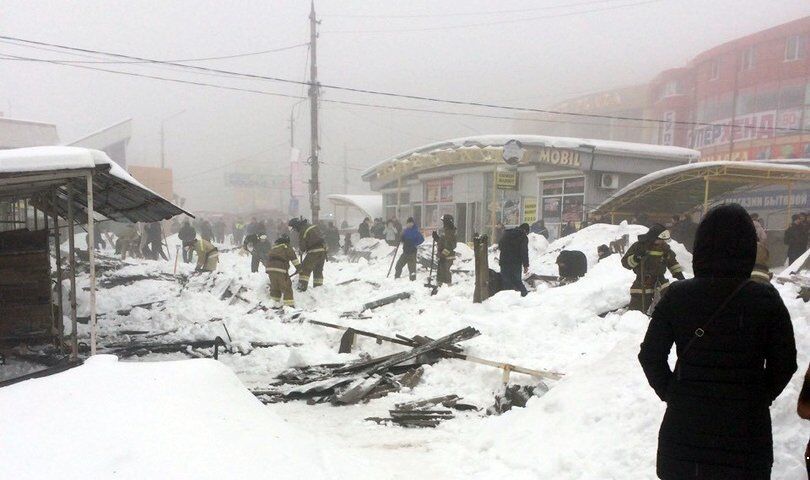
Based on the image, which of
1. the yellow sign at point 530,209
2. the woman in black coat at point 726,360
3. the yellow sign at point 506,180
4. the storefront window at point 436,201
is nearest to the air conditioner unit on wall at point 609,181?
the yellow sign at point 530,209

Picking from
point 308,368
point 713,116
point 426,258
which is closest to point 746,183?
point 426,258

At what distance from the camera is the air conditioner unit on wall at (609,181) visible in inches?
834

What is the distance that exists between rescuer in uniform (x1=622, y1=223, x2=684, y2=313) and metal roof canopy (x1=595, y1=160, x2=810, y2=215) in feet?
30.0

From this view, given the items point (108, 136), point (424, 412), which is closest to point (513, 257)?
point (424, 412)

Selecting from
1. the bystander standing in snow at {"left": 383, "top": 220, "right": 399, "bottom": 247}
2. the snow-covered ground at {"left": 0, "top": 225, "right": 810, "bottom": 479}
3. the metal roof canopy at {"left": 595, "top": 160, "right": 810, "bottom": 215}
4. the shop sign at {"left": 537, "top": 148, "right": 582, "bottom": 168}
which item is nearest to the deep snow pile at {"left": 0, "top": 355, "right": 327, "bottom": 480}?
the snow-covered ground at {"left": 0, "top": 225, "right": 810, "bottom": 479}

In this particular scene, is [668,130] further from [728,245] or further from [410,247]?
[728,245]

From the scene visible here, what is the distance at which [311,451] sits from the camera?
384cm

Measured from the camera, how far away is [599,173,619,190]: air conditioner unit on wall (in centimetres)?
2117

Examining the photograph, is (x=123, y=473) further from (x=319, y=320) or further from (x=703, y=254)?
(x=319, y=320)

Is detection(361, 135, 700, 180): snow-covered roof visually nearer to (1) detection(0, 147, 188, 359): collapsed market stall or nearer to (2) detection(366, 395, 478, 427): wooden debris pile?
(1) detection(0, 147, 188, 359): collapsed market stall

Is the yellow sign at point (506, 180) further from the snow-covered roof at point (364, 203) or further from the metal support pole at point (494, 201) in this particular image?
the snow-covered roof at point (364, 203)

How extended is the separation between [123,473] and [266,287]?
10.4 m

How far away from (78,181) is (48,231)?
0.92 meters

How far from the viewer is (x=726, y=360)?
7.22 feet
